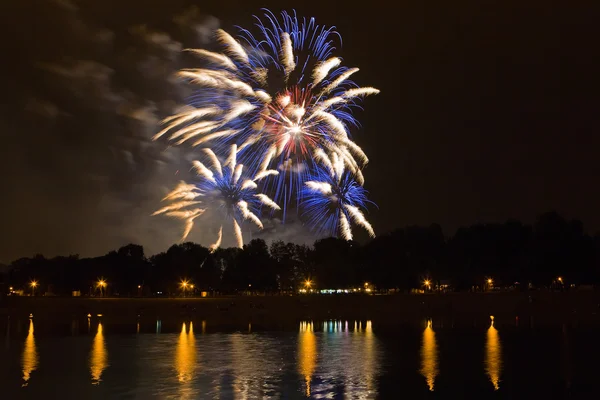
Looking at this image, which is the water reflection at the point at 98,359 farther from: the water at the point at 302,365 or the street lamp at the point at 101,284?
the street lamp at the point at 101,284

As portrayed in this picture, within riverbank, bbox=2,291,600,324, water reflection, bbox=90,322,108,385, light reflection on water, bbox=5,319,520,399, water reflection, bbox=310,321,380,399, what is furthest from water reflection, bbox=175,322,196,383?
riverbank, bbox=2,291,600,324

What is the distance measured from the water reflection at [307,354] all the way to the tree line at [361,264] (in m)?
69.9

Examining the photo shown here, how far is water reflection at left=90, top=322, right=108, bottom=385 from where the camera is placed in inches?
1032

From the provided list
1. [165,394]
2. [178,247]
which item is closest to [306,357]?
[165,394]

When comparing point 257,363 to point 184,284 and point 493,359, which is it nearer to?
point 493,359

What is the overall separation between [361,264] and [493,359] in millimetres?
103404

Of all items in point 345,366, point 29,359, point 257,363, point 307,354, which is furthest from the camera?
point 307,354

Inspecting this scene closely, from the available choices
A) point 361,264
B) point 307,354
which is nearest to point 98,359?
point 307,354

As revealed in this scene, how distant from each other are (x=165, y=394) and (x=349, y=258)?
11755cm

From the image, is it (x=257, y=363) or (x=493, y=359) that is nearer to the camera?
(x=257, y=363)

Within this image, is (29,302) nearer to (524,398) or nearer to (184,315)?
(184,315)

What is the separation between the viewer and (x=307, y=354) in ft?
110

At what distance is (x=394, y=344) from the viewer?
39031 millimetres

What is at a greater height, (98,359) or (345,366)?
(98,359)
